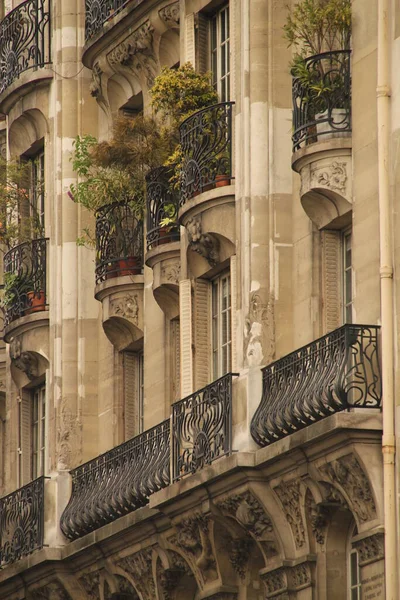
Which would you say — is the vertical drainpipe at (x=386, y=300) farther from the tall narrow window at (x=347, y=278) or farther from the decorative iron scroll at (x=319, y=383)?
the tall narrow window at (x=347, y=278)

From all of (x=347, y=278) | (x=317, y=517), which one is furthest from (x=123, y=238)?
(x=317, y=517)

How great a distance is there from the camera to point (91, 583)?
37375 mm

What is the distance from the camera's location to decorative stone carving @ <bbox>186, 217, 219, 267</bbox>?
33.9 metres

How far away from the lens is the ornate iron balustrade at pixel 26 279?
132 feet

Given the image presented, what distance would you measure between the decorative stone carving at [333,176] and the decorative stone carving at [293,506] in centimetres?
367

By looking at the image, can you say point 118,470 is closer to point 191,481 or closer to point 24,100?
point 191,481

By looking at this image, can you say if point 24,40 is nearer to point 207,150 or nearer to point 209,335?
point 207,150

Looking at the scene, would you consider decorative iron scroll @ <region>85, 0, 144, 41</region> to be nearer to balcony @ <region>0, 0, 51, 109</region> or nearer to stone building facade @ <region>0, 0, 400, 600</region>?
stone building facade @ <region>0, 0, 400, 600</region>

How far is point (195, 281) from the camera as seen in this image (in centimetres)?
3478

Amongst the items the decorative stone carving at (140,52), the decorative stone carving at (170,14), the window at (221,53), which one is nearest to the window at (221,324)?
the window at (221,53)

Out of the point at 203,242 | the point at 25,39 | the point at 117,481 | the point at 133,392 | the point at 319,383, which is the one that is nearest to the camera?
the point at 319,383

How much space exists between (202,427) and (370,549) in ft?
14.7

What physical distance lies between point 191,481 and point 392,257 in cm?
488

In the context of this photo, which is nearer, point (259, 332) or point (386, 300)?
point (386, 300)
